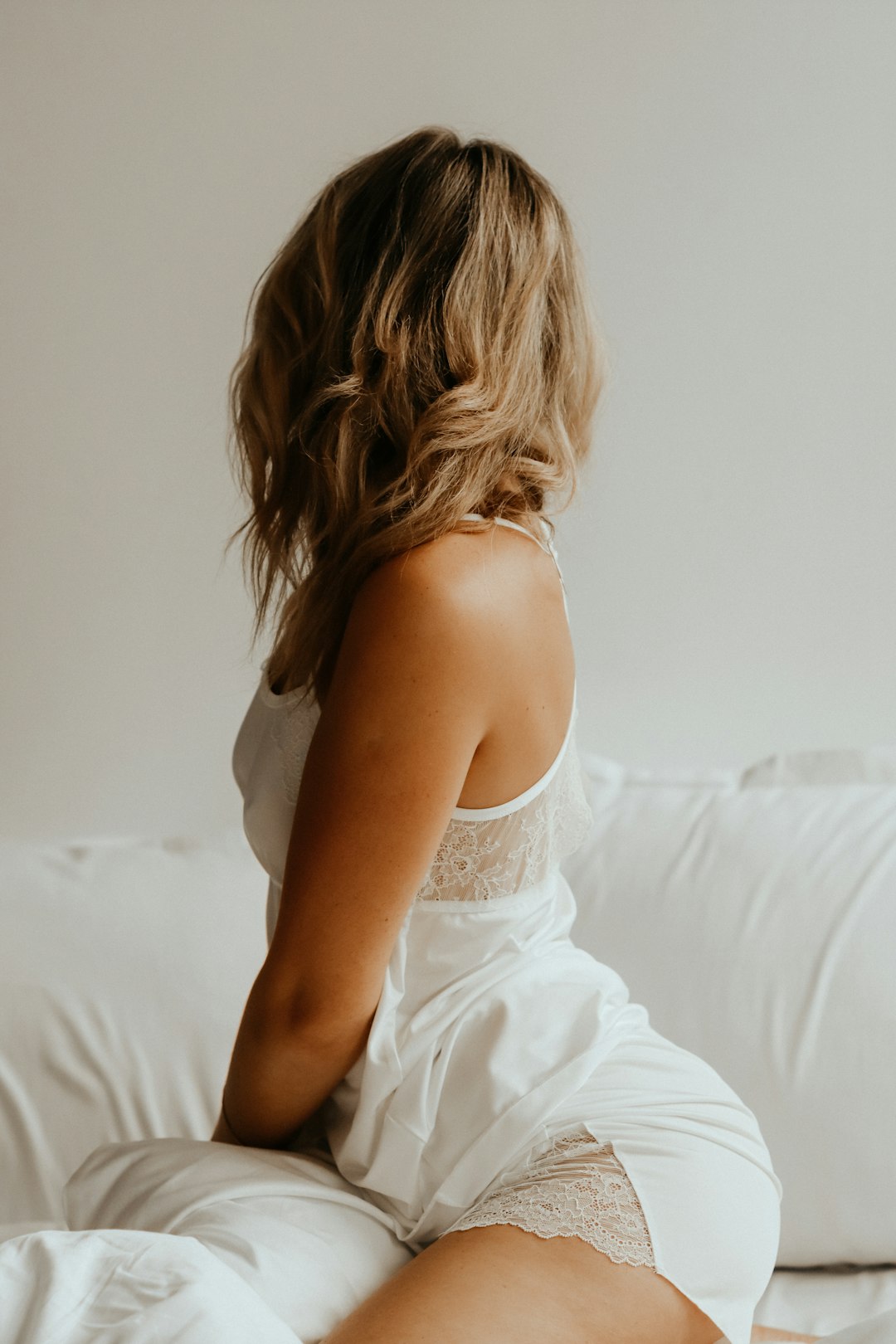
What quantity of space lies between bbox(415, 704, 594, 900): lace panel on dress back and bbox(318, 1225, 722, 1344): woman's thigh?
0.26 m

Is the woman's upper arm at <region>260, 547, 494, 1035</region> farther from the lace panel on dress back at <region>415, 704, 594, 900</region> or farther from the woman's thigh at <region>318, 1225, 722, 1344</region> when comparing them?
the woman's thigh at <region>318, 1225, 722, 1344</region>

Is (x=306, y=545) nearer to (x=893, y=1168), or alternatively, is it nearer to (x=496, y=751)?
(x=496, y=751)

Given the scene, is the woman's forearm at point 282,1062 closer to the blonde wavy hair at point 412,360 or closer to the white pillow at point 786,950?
the blonde wavy hair at point 412,360

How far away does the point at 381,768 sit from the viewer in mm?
885

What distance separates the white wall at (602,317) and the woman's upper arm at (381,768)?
2.99 ft

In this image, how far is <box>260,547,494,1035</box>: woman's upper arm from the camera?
2.89 feet

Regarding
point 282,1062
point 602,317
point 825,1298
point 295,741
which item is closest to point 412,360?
point 295,741

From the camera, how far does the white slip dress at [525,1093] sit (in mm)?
887

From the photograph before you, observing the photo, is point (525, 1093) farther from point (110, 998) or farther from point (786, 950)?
point (110, 998)

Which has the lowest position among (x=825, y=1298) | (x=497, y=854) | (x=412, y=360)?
(x=825, y=1298)

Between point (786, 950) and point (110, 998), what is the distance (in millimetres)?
853

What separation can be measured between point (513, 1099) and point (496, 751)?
28 centimetres

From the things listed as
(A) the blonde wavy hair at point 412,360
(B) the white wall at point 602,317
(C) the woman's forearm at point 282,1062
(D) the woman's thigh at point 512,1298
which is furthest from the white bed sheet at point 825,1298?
(A) the blonde wavy hair at point 412,360

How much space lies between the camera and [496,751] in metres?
0.95
